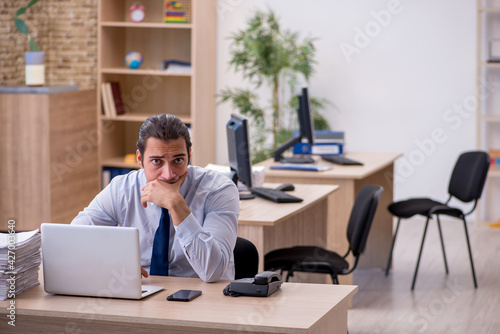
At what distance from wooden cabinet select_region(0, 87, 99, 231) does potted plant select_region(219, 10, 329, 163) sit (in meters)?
1.58

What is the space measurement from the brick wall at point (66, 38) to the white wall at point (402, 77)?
5.74 feet

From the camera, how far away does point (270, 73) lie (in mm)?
7074

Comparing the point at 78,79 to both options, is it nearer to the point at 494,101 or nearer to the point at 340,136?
the point at 340,136

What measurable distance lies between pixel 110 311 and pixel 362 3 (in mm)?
5747

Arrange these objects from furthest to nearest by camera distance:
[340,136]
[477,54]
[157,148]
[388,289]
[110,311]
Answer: [477,54] < [340,136] < [388,289] < [157,148] < [110,311]

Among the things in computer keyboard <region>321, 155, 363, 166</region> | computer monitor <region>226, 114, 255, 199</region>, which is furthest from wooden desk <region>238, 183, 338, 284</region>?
computer keyboard <region>321, 155, 363, 166</region>

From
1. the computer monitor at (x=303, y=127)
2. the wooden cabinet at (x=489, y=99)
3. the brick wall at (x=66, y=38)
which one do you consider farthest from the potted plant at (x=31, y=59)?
the wooden cabinet at (x=489, y=99)

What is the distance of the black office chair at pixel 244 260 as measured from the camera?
3152 mm

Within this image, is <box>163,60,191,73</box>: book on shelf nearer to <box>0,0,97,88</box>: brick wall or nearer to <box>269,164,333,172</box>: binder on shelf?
<box>0,0,97,88</box>: brick wall

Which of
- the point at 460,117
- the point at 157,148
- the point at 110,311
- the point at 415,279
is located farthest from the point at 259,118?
the point at 110,311

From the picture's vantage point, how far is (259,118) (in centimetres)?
757

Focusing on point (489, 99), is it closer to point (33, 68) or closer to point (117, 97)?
point (117, 97)

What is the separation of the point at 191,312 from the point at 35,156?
4478 millimetres

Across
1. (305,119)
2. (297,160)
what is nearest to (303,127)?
(305,119)
